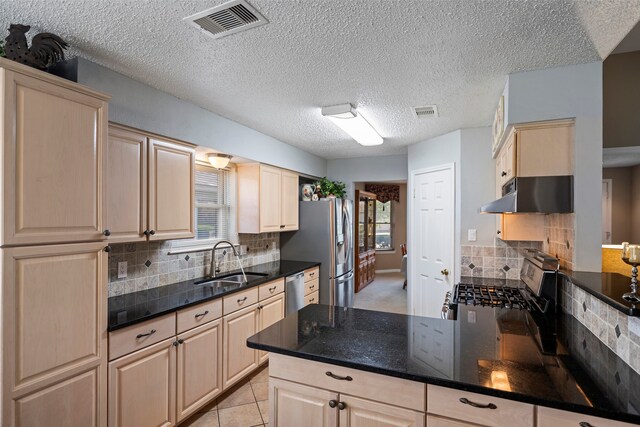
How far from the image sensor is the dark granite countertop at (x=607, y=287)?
4.07 ft

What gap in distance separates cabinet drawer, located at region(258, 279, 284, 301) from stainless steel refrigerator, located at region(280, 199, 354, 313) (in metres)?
1.01

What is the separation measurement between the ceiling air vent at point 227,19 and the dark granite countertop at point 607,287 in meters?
1.95

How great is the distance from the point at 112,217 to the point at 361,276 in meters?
5.38

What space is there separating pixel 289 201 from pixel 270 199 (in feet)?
1.51

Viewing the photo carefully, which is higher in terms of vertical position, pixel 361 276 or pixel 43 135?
pixel 43 135

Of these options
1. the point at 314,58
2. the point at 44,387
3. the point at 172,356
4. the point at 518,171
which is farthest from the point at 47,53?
the point at 518,171

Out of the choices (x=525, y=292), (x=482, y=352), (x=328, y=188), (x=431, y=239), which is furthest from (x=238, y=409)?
(x=328, y=188)

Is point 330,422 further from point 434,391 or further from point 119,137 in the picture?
point 119,137

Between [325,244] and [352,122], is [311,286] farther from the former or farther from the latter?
[352,122]

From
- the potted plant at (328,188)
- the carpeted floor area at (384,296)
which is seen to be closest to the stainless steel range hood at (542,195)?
the potted plant at (328,188)

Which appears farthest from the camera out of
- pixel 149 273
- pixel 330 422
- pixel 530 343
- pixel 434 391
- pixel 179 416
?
pixel 149 273

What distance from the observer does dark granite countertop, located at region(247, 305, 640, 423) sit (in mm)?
1140

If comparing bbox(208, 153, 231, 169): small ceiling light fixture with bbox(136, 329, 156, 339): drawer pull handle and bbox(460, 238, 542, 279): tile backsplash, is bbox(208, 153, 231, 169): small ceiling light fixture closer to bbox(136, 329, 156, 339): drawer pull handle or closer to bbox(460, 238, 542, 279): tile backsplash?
bbox(136, 329, 156, 339): drawer pull handle

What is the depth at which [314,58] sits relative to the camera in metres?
1.97
